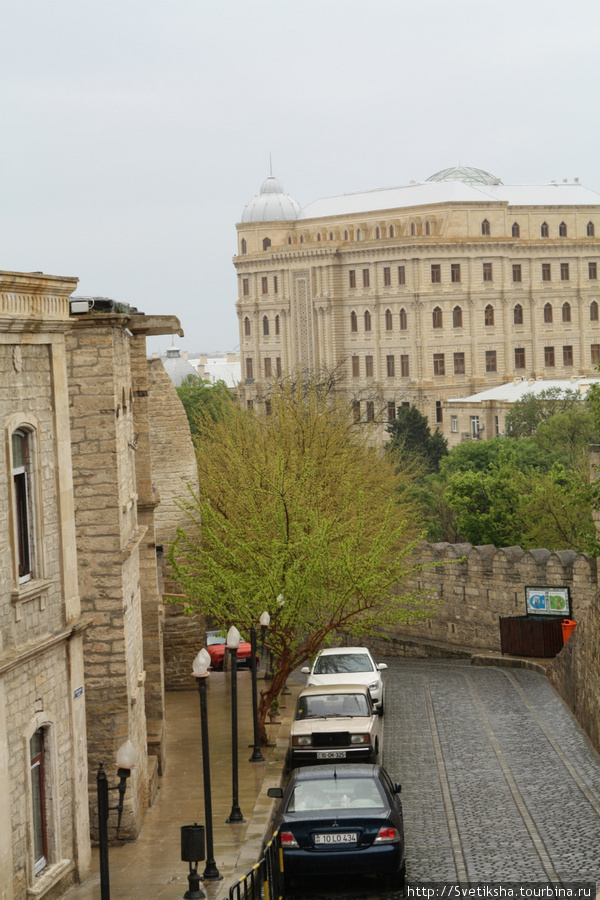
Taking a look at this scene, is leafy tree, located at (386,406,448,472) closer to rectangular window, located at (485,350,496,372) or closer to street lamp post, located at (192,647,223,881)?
rectangular window, located at (485,350,496,372)

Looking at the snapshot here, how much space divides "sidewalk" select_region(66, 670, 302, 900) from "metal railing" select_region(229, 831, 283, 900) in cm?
35

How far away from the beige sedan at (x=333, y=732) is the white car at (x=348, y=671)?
13.0ft

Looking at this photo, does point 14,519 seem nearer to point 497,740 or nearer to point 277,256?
point 497,740

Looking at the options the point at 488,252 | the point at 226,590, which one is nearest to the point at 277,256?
the point at 488,252

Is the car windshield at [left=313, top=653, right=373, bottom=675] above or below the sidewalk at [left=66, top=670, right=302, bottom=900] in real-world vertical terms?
above

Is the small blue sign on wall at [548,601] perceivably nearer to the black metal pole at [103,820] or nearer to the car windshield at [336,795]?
the car windshield at [336,795]

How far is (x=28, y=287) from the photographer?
1248 cm

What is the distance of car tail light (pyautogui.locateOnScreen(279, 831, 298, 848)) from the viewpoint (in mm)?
12766

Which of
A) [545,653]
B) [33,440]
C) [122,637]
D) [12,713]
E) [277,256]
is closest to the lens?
[12,713]

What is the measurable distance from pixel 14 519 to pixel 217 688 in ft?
49.0

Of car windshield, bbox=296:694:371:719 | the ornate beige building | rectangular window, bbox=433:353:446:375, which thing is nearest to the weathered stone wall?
car windshield, bbox=296:694:371:719

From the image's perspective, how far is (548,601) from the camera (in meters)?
31.5

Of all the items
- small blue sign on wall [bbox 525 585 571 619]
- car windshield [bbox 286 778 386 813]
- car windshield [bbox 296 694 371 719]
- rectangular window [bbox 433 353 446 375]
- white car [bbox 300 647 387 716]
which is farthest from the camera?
rectangular window [bbox 433 353 446 375]

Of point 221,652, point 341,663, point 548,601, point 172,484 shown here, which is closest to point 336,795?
point 341,663
